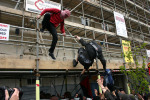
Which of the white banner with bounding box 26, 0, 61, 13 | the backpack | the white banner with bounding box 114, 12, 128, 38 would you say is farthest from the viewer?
the white banner with bounding box 114, 12, 128, 38

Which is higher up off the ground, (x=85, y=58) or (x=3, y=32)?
(x=3, y=32)

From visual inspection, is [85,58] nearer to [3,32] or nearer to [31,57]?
[3,32]

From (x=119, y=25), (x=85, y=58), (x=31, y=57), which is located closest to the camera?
(x=85, y=58)

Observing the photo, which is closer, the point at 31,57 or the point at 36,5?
the point at 36,5

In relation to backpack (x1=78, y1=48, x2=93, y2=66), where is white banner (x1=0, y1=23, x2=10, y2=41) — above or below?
above

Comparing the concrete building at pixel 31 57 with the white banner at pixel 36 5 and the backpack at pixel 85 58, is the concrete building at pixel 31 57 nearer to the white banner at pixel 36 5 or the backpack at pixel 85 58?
the white banner at pixel 36 5

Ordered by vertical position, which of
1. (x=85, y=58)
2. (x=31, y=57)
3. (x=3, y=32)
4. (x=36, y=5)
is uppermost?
(x=36, y=5)


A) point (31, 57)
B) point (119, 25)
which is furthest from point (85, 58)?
point (119, 25)

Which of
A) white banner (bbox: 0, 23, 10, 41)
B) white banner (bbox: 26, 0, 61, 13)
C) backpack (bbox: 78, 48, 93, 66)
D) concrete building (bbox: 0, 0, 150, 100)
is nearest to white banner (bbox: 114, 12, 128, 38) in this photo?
concrete building (bbox: 0, 0, 150, 100)

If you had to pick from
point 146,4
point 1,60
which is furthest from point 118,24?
point 146,4

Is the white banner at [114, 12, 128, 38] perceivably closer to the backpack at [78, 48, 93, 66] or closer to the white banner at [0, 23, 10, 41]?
the backpack at [78, 48, 93, 66]

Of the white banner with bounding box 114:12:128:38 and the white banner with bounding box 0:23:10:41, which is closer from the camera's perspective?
the white banner with bounding box 0:23:10:41

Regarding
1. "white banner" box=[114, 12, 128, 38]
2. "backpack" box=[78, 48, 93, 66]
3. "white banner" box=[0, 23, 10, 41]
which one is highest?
"white banner" box=[114, 12, 128, 38]

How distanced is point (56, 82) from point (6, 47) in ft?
10.5
